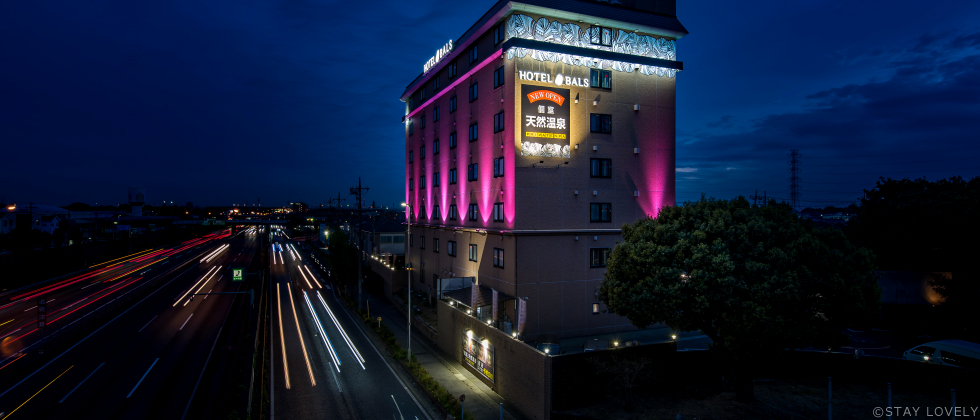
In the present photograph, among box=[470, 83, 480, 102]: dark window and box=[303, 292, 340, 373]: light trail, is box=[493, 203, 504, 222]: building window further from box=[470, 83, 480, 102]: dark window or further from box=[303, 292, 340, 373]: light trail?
box=[303, 292, 340, 373]: light trail

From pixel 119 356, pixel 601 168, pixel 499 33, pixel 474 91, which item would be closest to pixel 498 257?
pixel 601 168

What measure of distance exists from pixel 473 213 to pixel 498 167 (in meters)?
6.57

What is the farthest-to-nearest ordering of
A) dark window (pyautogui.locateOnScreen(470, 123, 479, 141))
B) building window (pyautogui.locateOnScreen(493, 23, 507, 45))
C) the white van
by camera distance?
dark window (pyautogui.locateOnScreen(470, 123, 479, 141)) < building window (pyautogui.locateOnScreen(493, 23, 507, 45)) < the white van

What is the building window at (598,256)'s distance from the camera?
3166cm

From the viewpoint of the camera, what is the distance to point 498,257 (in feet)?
106

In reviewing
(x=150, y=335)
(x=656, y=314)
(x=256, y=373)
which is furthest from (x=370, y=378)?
(x=150, y=335)

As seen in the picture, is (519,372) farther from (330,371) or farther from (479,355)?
(330,371)

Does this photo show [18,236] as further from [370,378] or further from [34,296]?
[370,378]

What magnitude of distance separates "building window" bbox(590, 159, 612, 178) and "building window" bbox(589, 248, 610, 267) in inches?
216

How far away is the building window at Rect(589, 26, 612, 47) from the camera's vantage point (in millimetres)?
32031

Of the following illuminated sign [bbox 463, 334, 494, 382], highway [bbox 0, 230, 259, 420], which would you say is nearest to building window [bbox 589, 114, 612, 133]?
illuminated sign [bbox 463, 334, 494, 382]

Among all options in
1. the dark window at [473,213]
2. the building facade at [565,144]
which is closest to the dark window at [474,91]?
the building facade at [565,144]

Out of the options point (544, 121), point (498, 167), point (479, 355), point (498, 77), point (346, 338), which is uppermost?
point (498, 77)

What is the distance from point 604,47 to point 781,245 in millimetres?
19737
